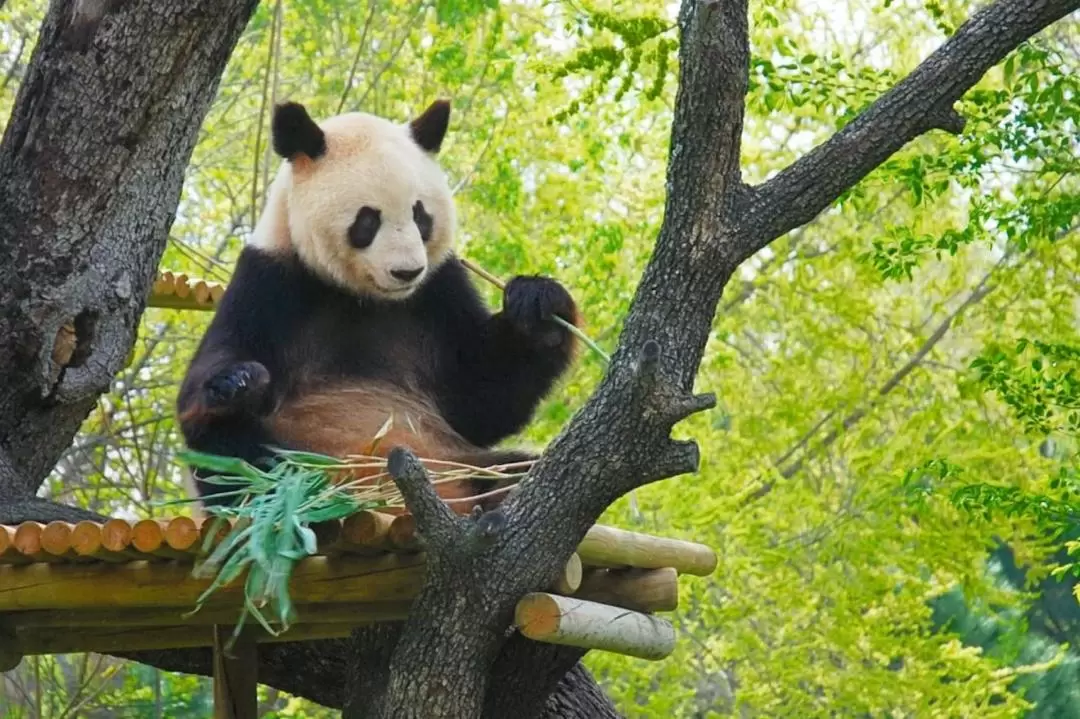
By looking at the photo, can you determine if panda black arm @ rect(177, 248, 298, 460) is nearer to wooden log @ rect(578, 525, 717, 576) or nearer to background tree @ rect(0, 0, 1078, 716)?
wooden log @ rect(578, 525, 717, 576)

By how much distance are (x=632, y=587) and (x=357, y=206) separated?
1088 millimetres

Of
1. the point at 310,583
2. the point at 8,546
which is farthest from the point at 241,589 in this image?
the point at 8,546

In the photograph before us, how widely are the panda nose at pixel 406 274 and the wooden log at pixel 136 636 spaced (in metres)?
0.79

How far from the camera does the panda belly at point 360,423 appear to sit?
3348 mm

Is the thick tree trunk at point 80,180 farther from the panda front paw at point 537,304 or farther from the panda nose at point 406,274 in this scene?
the panda front paw at point 537,304

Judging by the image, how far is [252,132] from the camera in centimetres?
848

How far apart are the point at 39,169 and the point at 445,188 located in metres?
1.04

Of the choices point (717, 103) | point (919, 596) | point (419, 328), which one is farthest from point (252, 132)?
point (717, 103)

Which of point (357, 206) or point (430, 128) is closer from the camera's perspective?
point (357, 206)

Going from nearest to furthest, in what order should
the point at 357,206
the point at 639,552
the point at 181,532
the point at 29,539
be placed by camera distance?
1. the point at 181,532
2. the point at 29,539
3. the point at 639,552
4. the point at 357,206

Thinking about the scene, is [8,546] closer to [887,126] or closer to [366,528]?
[366,528]

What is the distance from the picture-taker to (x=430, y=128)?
379 centimetres

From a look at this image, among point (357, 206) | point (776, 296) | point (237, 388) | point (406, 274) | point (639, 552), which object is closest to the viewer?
point (237, 388)

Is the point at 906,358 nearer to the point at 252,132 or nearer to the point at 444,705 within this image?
the point at 252,132
